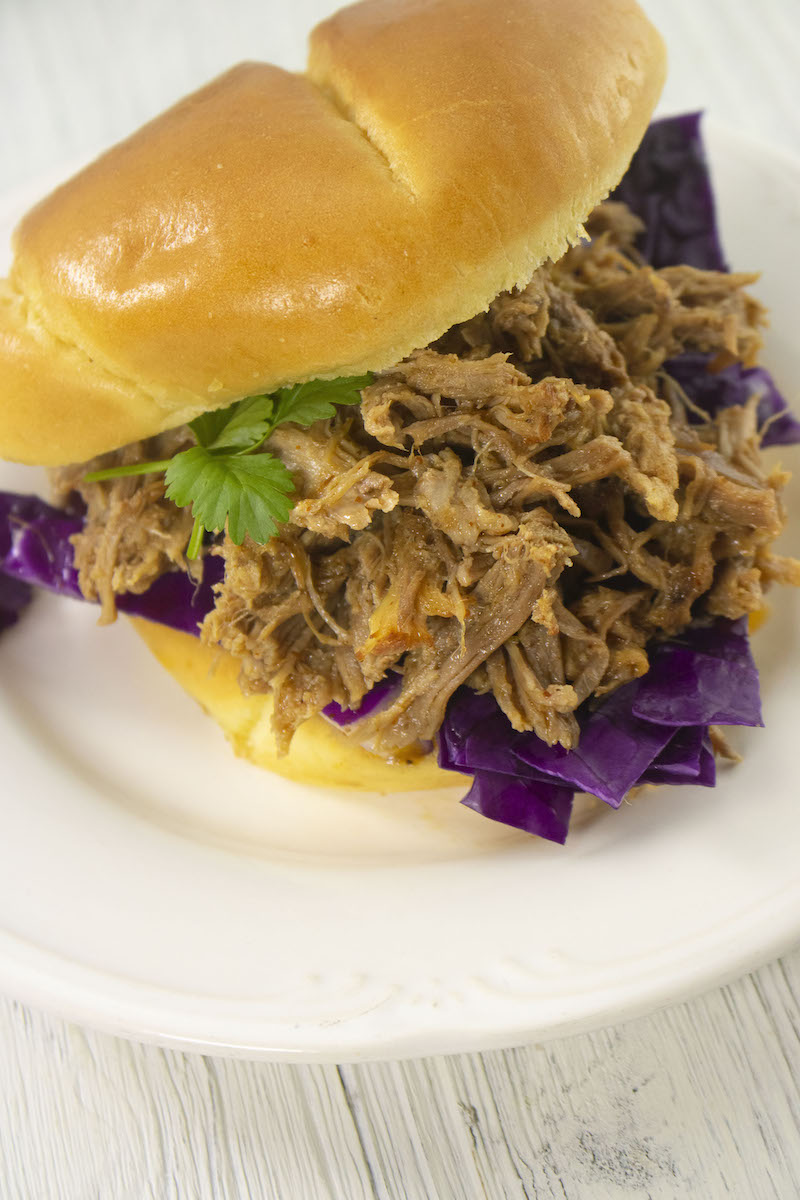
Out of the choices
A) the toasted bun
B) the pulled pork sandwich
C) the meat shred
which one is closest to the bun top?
the pulled pork sandwich

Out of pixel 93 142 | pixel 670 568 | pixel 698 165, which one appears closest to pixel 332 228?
pixel 670 568

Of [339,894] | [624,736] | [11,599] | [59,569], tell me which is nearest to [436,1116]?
[339,894]

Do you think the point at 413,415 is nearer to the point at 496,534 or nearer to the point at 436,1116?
the point at 496,534

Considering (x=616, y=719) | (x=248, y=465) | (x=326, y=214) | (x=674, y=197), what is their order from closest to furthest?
1. (x=326, y=214)
2. (x=248, y=465)
3. (x=616, y=719)
4. (x=674, y=197)

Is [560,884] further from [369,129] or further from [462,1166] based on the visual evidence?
[369,129]

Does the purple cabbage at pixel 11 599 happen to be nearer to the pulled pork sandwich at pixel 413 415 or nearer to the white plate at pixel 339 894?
the white plate at pixel 339 894

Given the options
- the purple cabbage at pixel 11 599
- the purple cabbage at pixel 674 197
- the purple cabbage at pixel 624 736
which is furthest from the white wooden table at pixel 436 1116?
the purple cabbage at pixel 674 197

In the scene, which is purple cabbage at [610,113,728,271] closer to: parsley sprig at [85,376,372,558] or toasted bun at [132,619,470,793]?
parsley sprig at [85,376,372,558]
